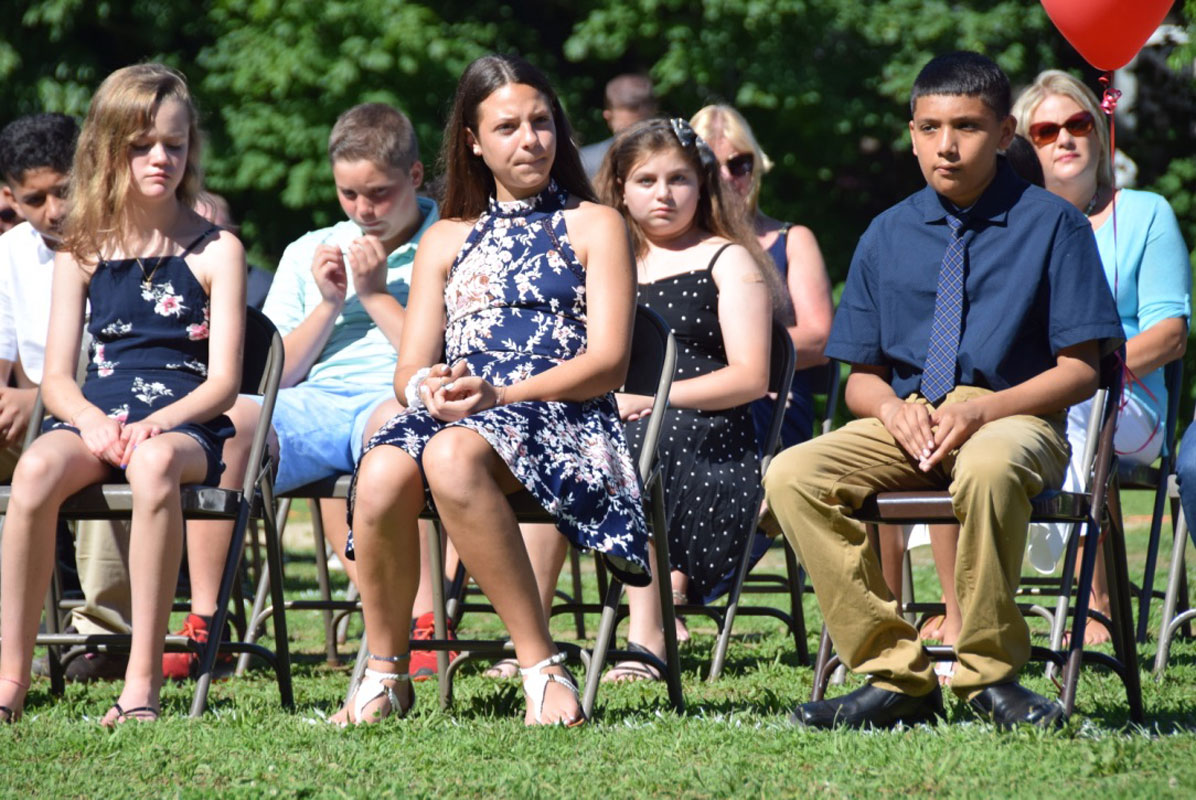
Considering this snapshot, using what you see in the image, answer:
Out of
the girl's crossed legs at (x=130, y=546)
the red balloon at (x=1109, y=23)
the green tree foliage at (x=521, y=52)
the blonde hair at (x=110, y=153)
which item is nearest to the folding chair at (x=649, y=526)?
the girl's crossed legs at (x=130, y=546)

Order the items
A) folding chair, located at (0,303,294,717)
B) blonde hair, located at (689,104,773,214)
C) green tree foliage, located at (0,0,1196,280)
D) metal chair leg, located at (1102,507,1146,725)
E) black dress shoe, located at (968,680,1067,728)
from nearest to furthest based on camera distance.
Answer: black dress shoe, located at (968,680,1067,728) → metal chair leg, located at (1102,507,1146,725) → folding chair, located at (0,303,294,717) → blonde hair, located at (689,104,773,214) → green tree foliage, located at (0,0,1196,280)

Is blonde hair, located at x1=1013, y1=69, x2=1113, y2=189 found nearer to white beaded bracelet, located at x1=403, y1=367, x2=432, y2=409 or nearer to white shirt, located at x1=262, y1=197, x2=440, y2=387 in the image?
white shirt, located at x1=262, y1=197, x2=440, y2=387

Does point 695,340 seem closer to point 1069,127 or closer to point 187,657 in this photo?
point 1069,127

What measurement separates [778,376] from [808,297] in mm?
859

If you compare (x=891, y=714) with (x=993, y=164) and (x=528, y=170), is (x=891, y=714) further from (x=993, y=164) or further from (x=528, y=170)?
(x=528, y=170)

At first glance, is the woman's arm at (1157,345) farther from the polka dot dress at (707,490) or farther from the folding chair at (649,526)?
the folding chair at (649,526)

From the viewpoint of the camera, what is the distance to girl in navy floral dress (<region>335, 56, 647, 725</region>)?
362 cm

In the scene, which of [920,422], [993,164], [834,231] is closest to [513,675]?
[920,422]

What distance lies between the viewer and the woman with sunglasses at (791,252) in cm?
568

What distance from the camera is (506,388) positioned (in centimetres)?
383

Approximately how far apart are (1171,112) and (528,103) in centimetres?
1273

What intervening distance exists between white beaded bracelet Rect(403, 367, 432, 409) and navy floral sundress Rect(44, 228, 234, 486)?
2.07 feet

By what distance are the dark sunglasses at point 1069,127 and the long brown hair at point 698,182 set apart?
1005 millimetres

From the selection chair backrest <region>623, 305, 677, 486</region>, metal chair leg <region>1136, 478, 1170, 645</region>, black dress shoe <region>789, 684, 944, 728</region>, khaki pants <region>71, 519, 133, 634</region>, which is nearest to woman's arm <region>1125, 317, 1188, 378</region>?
metal chair leg <region>1136, 478, 1170, 645</region>
